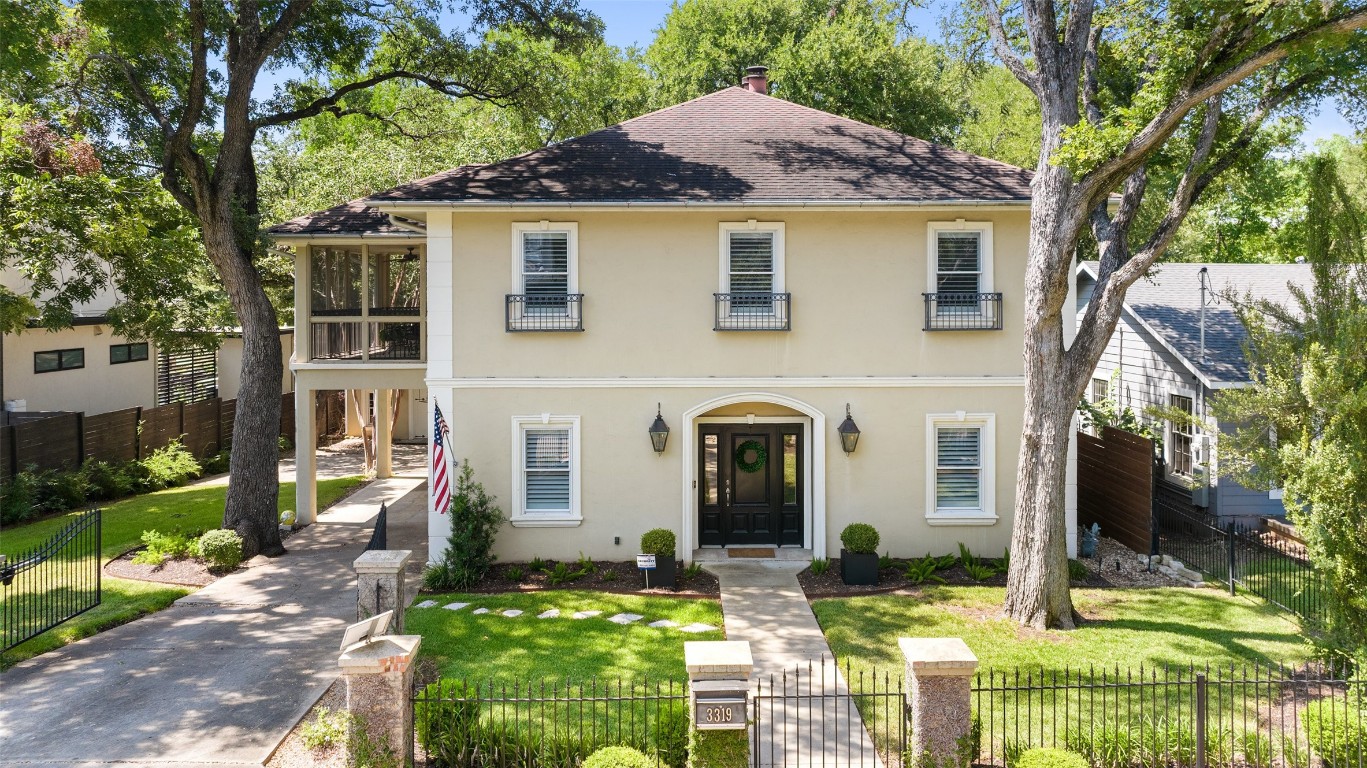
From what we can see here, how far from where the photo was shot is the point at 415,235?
623 inches

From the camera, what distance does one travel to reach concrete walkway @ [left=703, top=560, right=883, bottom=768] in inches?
320

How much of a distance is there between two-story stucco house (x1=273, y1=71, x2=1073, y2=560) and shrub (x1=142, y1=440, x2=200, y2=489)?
36.4 ft

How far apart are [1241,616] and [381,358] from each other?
14712mm

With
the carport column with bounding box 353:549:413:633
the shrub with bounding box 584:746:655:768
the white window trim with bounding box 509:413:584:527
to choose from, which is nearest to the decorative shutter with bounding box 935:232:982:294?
the white window trim with bounding box 509:413:584:527

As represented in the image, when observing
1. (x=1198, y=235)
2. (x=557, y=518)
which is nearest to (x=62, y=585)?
(x=557, y=518)

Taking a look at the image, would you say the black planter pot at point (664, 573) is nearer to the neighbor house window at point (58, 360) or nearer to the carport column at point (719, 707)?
the carport column at point (719, 707)

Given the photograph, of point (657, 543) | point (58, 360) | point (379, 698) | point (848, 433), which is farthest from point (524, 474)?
point (58, 360)

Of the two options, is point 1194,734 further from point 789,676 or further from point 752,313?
point 752,313

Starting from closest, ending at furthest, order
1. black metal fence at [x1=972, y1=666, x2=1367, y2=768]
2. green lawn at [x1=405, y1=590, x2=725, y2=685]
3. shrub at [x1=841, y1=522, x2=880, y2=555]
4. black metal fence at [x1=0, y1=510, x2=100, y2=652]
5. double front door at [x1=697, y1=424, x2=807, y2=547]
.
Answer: black metal fence at [x1=972, y1=666, x2=1367, y2=768] → green lawn at [x1=405, y1=590, x2=725, y2=685] → black metal fence at [x1=0, y1=510, x2=100, y2=652] → shrub at [x1=841, y1=522, x2=880, y2=555] → double front door at [x1=697, y1=424, x2=807, y2=547]

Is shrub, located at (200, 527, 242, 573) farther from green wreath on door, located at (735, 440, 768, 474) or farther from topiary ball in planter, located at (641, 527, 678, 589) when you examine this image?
green wreath on door, located at (735, 440, 768, 474)

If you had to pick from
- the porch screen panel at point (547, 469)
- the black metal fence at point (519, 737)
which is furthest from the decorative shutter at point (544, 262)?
the black metal fence at point (519, 737)

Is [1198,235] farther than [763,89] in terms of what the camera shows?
Yes

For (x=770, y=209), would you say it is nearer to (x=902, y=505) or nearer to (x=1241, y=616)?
(x=902, y=505)

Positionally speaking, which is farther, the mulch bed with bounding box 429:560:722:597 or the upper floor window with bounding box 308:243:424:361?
the upper floor window with bounding box 308:243:424:361
